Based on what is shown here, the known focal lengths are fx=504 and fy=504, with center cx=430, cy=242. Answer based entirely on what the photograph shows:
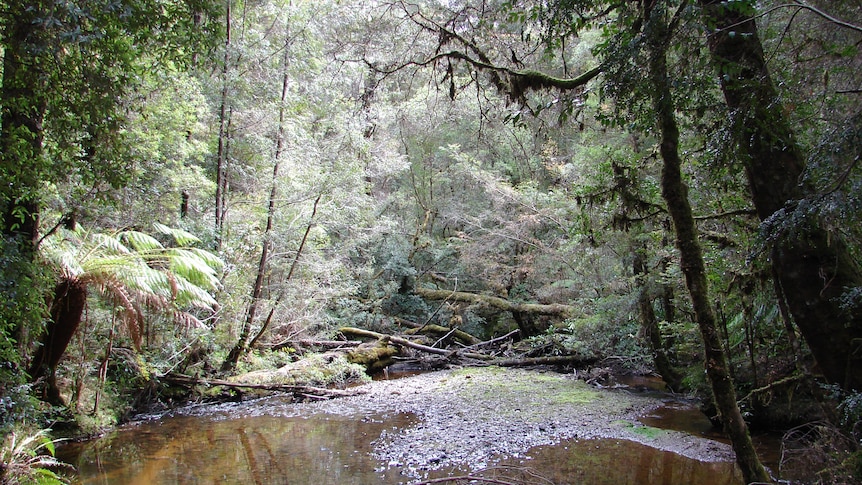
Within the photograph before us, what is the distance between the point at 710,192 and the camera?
652 cm

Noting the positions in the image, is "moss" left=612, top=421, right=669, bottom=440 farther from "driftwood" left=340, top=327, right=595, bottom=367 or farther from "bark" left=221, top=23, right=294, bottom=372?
"bark" left=221, top=23, right=294, bottom=372

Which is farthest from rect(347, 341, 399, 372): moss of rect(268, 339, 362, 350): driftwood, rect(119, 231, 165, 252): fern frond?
rect(119, 231, 165, 252): fern frond

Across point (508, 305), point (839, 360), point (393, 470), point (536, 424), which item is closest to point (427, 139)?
point (508, 305)

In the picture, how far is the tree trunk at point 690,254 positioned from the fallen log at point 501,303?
375 inches

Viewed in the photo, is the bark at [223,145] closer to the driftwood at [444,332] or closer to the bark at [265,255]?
the bark at [265,255]

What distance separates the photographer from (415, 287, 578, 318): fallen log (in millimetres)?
14995

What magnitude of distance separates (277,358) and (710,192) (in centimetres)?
1004

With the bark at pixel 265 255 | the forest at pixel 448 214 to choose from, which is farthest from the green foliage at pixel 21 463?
the bark at pixel 265 255

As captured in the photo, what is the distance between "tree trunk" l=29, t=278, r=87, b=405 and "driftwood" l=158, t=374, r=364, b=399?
2.44 m

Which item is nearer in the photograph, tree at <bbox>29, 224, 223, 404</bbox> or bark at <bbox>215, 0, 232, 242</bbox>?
tree at <bbox>29, 224, 223, 404</bbox>

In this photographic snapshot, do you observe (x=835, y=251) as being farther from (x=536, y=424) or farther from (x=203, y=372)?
(x=203, y=372)

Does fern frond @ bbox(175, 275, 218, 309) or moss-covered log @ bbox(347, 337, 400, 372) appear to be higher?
fern frond @ bbox(175, 275, 218, 309)

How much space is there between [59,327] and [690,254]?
8059 mm

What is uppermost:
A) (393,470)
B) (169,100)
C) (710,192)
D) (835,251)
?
(169,100)
